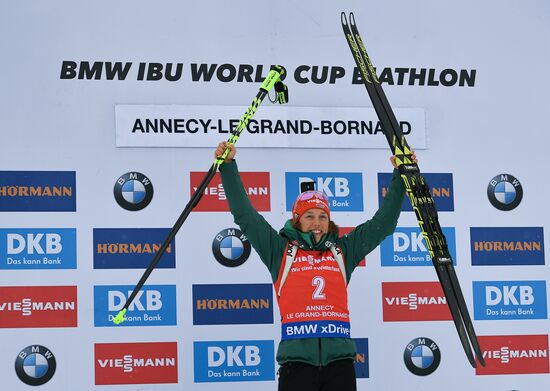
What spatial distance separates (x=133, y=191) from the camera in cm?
473

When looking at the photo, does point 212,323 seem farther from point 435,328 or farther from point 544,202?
point 544,202

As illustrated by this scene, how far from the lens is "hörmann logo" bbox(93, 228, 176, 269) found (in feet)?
15.4

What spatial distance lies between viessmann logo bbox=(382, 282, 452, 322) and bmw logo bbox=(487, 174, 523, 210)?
0.51 m

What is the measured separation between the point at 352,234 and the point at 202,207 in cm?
98

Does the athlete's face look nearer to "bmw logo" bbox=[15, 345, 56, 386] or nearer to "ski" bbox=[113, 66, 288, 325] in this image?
"ski" bbox=[113, 66, 288, 325]

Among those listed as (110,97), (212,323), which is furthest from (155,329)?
(110,97)

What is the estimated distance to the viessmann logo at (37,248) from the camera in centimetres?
459

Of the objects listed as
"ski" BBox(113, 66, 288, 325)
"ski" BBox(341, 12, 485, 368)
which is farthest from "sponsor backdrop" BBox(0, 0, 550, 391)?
"ski" BBox(341, 12, 485, 368)

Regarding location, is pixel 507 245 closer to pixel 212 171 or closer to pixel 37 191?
pixel 212 171

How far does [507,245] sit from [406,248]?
52cm

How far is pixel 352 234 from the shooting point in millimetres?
4117

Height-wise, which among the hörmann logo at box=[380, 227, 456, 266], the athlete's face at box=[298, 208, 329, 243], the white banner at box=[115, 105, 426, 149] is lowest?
the hörmann logo at box=[380, 227, 456, 266]

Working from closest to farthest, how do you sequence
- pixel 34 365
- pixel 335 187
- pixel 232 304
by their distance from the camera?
pixel 34 365
pixel 232 304
pixel 335 187

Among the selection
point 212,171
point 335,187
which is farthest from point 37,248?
point 335,187
